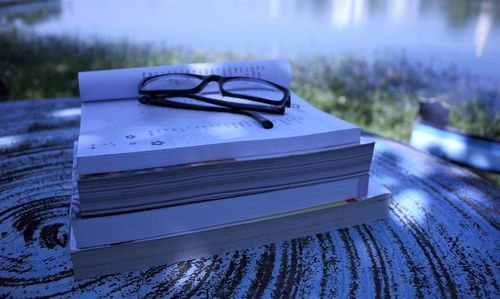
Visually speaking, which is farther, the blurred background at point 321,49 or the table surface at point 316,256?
the blurred background at point 321,49

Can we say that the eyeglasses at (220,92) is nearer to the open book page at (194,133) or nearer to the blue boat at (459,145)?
the open book page at (194,133)

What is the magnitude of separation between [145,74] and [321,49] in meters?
2.94

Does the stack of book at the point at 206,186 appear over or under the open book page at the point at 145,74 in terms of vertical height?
under

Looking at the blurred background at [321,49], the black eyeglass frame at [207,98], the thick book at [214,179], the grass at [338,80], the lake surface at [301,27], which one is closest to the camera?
the thick book at [214,179]

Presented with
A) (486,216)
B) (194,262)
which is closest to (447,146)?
(486,216)

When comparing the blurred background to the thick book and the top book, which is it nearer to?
the top book

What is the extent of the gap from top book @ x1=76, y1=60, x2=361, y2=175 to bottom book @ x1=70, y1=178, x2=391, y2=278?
0.29ft

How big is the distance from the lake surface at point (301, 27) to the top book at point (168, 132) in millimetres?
2580

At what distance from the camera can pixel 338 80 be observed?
9.36 feet

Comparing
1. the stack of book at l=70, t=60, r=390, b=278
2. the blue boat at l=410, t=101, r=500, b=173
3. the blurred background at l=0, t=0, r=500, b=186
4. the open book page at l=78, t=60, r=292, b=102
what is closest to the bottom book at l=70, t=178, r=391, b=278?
the stack of book at l=70, t=60, r=390, b=278

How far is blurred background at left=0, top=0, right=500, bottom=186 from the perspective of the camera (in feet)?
8.19

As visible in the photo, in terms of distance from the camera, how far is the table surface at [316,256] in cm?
48

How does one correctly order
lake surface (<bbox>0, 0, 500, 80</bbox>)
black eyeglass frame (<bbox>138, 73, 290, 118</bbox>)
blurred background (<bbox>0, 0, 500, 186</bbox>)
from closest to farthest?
black eyeglass frame (<bbox>138, 73, 290, 118</bbox>), blurred background (<bbox>0, 0, 500, 186</bbox>), lake surface (<bbox>0, 0, 500, 80</bbox>)

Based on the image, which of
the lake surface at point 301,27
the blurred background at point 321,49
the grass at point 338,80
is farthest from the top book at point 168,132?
the lake surface at point 301,27
